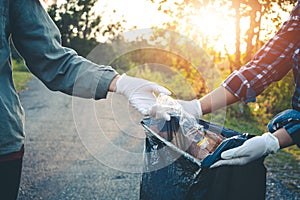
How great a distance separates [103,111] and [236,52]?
3658 mm

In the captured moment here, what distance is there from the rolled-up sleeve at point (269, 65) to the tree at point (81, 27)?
26.4m

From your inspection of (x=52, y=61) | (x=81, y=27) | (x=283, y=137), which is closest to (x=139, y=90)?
(x=52, y=61)

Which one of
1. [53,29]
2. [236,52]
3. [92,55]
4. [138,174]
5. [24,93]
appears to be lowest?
[92,55]

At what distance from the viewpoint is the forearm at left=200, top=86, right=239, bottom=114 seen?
2.10 metres

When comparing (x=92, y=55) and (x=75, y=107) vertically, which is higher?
(x=75, y=107)

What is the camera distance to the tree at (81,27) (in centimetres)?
Answer: 2912

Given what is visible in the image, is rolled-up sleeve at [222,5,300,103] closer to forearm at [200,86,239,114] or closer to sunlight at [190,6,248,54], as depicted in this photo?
forearm at [200,86,239,114]

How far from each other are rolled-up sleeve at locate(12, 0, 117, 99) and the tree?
1050 inches

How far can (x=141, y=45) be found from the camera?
16.0 metres

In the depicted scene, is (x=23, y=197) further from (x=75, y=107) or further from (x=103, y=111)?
(x=75, y=107)

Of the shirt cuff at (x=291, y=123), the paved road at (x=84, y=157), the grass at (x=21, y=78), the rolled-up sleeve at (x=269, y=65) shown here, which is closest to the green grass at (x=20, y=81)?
the grass at (x=21, y=78)

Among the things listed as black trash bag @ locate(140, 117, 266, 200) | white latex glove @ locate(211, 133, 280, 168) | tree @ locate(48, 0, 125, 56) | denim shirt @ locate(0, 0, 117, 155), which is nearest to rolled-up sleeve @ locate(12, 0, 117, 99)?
denim shirt @ locate(0, 0, 117, 155)

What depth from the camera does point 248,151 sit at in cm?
150

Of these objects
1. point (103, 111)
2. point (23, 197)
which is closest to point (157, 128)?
point (23, 197)
